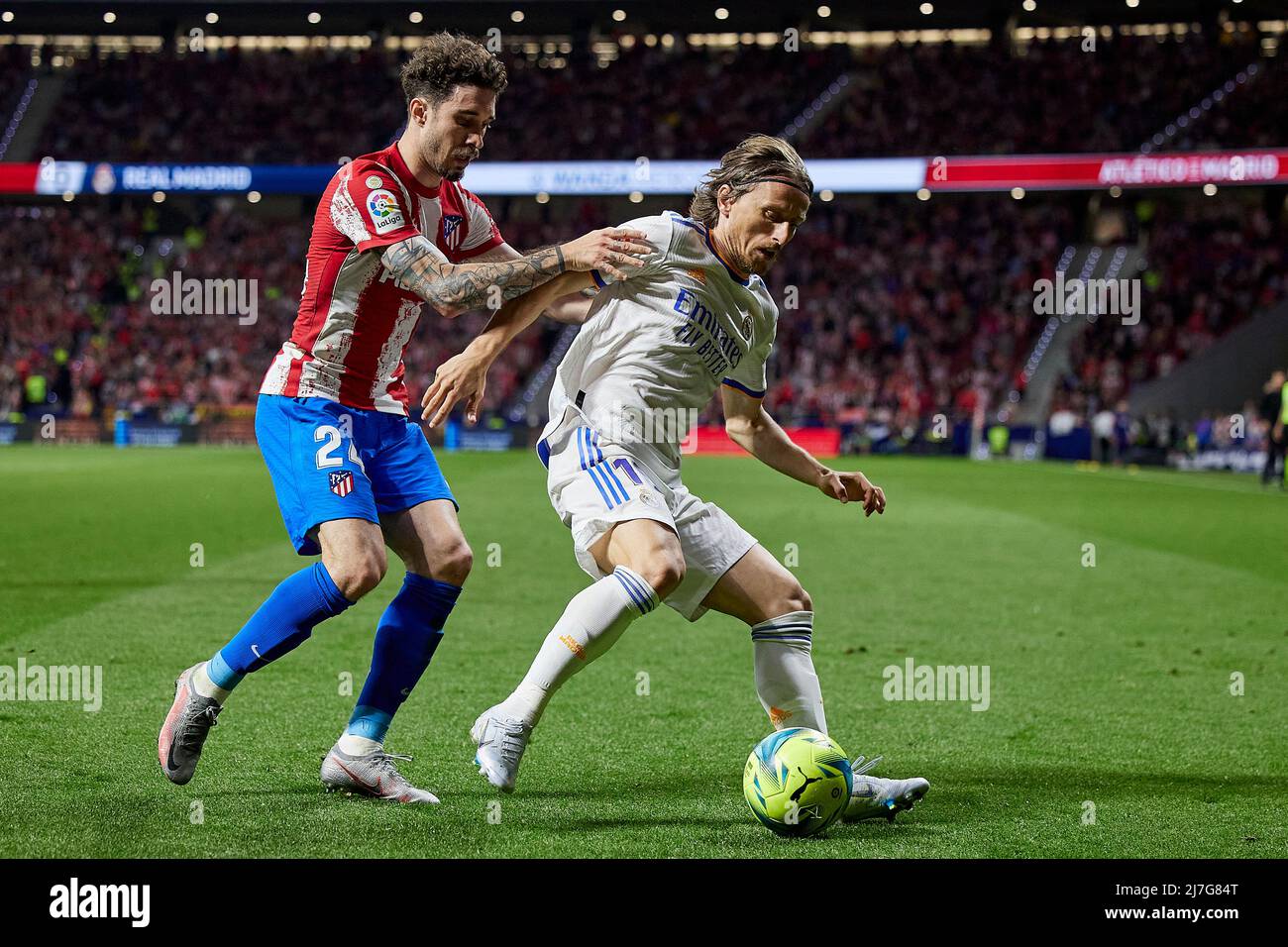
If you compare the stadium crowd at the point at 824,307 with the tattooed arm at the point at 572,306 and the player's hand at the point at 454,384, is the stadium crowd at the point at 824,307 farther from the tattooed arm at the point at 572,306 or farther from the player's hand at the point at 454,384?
the player's hand at the point at 454,384

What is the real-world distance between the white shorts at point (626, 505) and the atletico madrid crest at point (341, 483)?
24.8 inches

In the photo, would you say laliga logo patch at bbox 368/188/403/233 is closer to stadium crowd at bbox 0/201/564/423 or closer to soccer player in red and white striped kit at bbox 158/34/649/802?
soccer player in red and white striped kit at bbox 158/34/649/802

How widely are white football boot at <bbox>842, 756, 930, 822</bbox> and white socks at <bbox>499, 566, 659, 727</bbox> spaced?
904mm

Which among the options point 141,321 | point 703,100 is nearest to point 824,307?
point 703,100

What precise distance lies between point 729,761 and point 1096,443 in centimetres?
2768

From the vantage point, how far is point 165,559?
11414 mm

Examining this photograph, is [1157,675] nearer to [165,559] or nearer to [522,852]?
[522,852]

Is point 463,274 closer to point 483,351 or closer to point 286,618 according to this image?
point 483,351

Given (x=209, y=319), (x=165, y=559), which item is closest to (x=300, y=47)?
(x=209, y=319)

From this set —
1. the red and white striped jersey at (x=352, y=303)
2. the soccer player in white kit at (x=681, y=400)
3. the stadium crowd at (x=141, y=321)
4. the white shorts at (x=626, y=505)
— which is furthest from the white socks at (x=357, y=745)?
the stadium crowd at (x=141, y=321)

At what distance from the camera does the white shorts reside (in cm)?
419

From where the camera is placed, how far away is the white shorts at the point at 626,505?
4191 millimetres

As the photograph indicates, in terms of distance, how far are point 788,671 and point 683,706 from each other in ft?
6.11

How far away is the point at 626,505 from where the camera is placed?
416 centimetres
